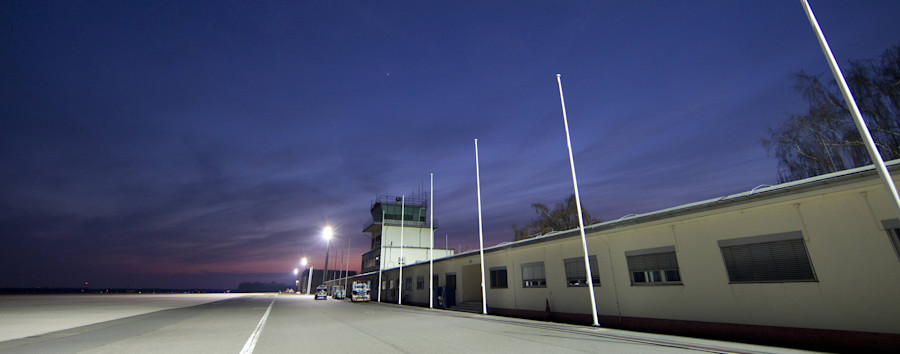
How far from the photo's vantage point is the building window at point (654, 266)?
45.5 feet

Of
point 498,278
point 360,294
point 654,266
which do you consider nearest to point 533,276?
point 498,278

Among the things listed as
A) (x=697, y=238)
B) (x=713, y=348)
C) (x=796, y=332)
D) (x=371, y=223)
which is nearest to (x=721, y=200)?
(x=697, y=238)

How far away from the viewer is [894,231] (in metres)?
9.12

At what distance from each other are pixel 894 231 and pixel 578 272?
10655 mm

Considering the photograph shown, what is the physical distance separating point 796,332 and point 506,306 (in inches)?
585

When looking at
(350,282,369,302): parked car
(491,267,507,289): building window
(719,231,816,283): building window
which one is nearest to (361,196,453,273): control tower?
(350,282,369,302): parked car

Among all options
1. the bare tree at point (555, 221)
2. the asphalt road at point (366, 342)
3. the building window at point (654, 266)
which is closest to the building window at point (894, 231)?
the asphalt road at point (366, 342)

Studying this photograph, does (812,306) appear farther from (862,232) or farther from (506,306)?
(506,306)

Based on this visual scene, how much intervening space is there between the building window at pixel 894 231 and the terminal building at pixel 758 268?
0.02 metres

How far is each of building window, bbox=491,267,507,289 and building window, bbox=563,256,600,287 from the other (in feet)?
20.1

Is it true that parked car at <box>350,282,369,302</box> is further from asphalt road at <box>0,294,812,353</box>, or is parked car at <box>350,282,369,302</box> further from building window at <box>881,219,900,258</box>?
building window at <box>881,219,900,258</box>

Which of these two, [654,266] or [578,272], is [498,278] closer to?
[578,272]

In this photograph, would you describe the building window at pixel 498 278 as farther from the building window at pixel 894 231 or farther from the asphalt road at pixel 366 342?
the building window at pixel 894 231

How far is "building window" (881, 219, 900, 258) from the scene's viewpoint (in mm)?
9023
